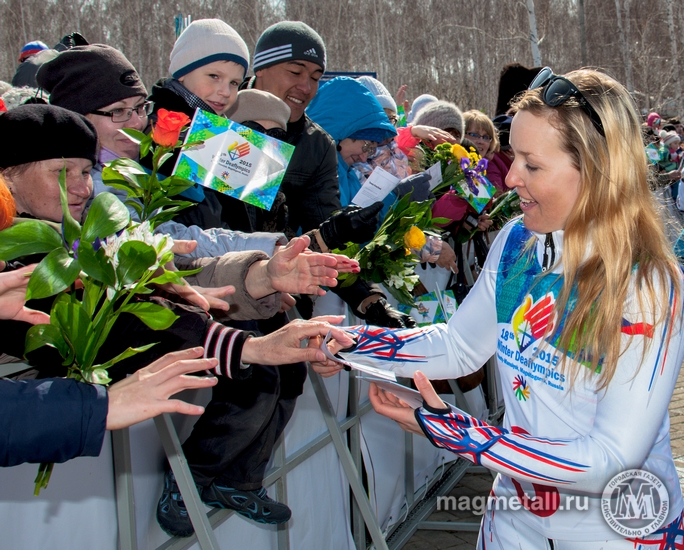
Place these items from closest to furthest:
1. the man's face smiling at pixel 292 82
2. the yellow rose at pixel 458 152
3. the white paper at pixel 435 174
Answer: the man's face smiling at pixel 292 82 → the white paper at pixel 435 174 → the yellow rose at pixel 458 152

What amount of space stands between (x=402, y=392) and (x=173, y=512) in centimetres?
84

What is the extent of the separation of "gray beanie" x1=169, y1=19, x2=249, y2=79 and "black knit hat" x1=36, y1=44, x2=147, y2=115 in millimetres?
401

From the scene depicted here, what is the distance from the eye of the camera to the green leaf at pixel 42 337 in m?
1.46

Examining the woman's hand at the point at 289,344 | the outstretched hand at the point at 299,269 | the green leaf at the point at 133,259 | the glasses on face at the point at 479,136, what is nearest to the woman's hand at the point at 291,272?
the outstretched hand at the point at 299,269

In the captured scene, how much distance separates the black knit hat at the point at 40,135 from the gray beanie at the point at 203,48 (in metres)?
0.90

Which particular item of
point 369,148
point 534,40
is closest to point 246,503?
point 369,148

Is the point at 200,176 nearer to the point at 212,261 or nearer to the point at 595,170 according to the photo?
the point at 212,261

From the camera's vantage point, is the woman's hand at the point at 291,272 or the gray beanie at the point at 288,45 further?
the gray beanie at the point at 288,45

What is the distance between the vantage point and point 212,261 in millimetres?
2221

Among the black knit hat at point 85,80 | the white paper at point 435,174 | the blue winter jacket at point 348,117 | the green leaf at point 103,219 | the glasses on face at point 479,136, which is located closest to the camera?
the green leaf at point 103,219

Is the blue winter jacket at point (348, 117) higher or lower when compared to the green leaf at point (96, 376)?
higher

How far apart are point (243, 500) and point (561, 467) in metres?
1.17

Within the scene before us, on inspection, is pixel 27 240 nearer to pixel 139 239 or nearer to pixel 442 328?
pixel 139 239

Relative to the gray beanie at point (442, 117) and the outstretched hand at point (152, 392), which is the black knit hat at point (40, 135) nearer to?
the outstretched hand at point (152, 392)
